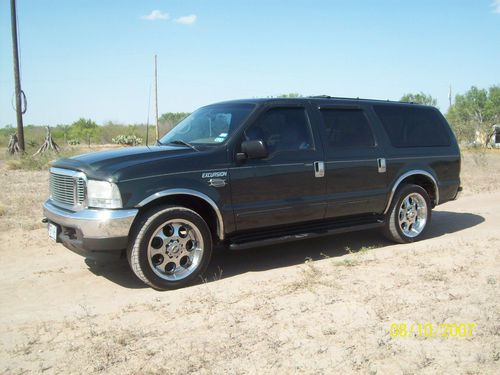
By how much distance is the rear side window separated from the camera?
6.82m

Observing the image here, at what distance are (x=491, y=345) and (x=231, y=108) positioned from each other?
3.69 meters

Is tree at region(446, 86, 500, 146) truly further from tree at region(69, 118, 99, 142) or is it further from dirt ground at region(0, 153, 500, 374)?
dirt ground at region(0, 153, 500, 374)

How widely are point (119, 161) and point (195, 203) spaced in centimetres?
91

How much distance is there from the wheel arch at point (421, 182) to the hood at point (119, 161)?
2916 mm

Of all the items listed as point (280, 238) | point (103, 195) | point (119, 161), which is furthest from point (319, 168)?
point (103, 195)

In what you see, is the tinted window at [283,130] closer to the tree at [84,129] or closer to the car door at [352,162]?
the car door at [352,162]

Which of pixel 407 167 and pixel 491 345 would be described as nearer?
pixel 491 345

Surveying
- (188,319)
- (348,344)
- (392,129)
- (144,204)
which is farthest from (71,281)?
(392,129)

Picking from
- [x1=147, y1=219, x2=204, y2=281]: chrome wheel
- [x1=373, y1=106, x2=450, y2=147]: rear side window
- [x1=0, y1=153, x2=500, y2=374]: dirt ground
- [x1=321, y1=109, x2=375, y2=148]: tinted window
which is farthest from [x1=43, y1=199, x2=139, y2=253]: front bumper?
[x1=373, y1=106, x2=450, y2=147]: rear side window

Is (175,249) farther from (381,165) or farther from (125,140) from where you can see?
(125,140)

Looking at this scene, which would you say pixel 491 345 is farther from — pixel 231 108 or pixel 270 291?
pixel 231 108

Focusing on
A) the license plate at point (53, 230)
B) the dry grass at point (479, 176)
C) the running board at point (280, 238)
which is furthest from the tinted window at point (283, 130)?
the dry grass at point (479, 176)

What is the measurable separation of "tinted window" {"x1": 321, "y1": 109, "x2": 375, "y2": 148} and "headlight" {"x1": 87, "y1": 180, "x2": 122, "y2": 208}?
2704 mm

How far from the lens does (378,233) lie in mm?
7711
